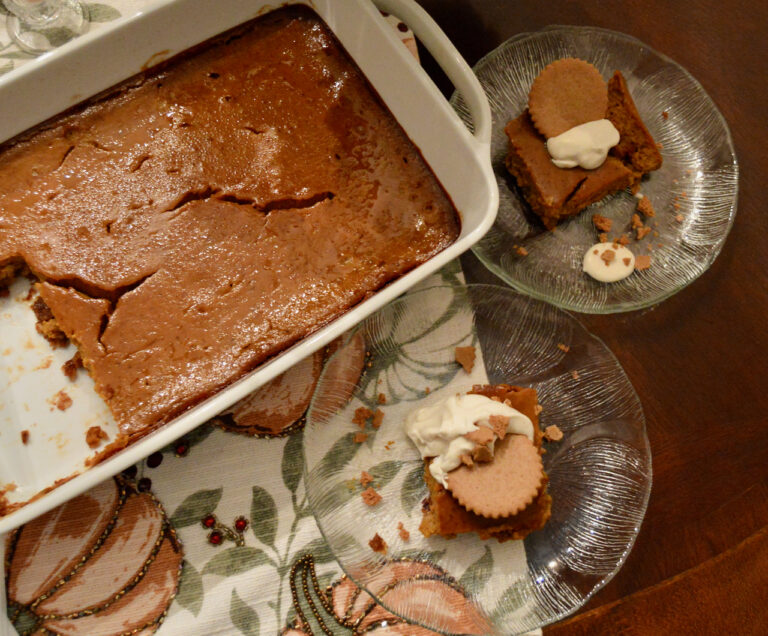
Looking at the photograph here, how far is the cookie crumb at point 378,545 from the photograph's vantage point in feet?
5.01

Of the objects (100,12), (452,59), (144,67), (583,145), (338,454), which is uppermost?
(100,12)

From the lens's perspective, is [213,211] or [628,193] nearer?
[213,211]

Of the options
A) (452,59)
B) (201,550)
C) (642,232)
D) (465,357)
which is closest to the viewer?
(452,59)

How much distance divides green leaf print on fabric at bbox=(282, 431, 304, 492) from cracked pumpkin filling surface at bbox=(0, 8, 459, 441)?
0.84ft

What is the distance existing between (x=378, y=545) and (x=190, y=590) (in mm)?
460

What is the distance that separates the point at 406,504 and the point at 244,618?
469mm

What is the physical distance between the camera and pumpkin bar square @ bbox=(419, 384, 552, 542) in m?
1.49

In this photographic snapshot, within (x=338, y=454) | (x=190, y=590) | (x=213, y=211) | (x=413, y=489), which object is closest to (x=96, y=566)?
(x=190, y=590)

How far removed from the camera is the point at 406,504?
1572 mm

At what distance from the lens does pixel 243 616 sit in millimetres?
1521

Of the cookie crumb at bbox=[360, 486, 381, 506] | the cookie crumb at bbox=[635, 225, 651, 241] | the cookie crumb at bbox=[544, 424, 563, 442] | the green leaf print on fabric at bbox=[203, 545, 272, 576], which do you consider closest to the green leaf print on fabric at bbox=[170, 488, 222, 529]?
the green leaf print on fabric at bbox=[203, 545, 272, 576]

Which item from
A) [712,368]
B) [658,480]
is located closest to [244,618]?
[658,480]

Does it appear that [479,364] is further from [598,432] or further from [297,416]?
[297,416]

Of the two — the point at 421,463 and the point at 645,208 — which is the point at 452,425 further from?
the point at 645,208
